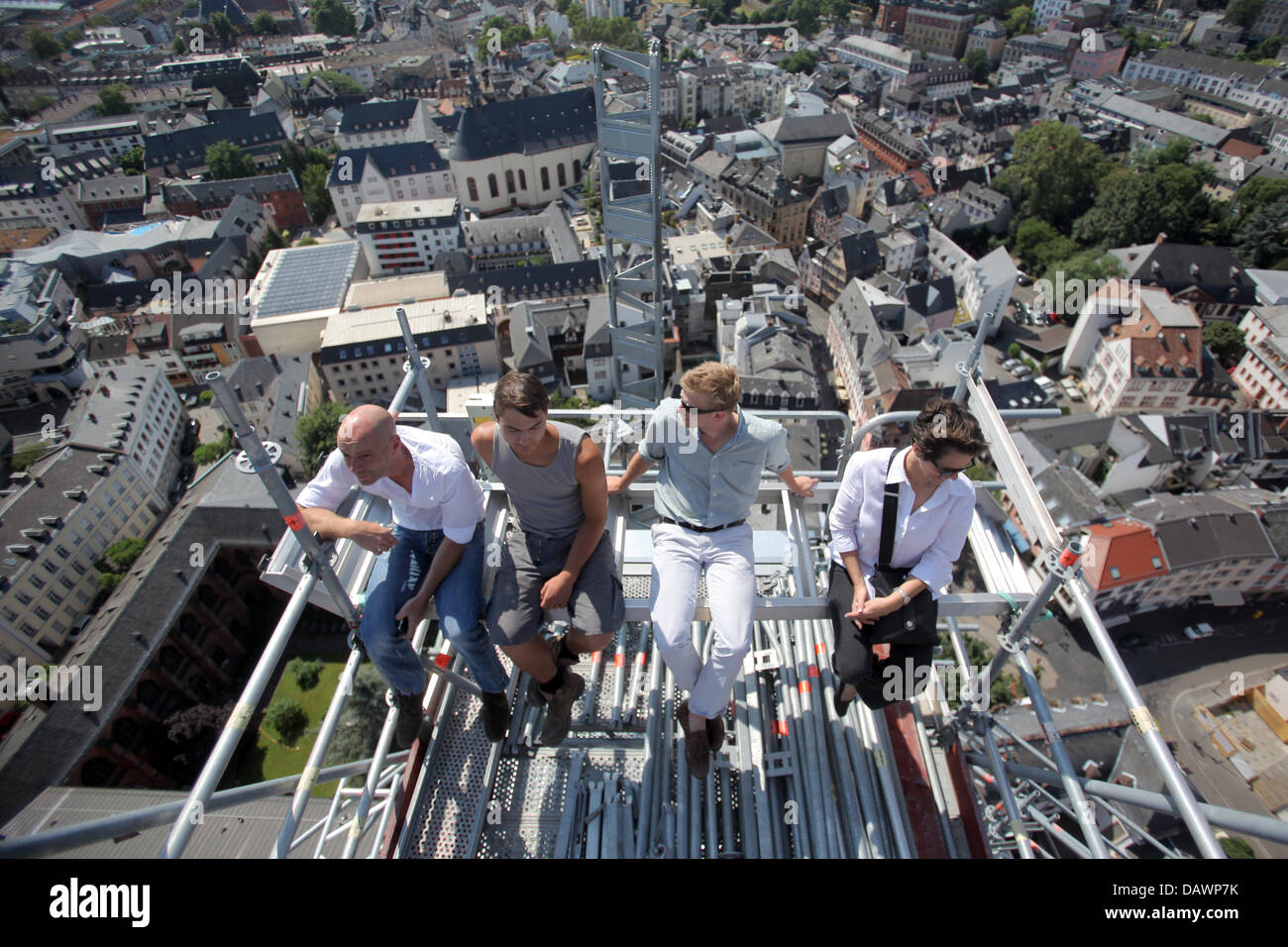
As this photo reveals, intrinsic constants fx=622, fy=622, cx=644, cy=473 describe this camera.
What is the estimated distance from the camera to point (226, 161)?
4691cm

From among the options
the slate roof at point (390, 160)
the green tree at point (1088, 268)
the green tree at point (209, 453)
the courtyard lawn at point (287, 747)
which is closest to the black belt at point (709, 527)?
the courtyard lawn at point (287, 747)

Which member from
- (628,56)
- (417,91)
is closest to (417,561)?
(628,56)

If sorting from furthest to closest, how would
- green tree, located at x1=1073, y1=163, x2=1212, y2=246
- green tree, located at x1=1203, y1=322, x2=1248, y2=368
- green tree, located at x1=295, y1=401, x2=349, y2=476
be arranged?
green tree, located at x1=1073, y1=163, x2=1212, y2=246 → green tree, located at x1=1203, y1=322, x2=1248, y2=368 → green tree, located at x1=295, y1=401, x2=349, y2=476

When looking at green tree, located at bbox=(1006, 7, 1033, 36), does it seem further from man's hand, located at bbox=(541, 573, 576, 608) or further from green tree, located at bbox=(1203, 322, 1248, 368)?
man's hand, located at bbox=(541, 573, 576, 608)

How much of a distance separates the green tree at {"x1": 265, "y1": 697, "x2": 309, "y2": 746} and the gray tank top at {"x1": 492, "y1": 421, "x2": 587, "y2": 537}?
55.9 ft

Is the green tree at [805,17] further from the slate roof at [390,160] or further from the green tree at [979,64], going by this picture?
the slate roof at [390,160]

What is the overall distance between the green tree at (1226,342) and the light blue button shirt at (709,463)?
39274 millimetres

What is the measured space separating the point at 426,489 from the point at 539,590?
43.8 inches

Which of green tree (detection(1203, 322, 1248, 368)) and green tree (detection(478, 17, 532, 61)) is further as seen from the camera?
green tree (detection(478, 17, 532, 61))

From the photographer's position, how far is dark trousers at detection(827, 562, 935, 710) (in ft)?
15.1

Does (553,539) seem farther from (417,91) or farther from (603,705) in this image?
(417,91)

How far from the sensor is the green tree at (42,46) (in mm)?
66213

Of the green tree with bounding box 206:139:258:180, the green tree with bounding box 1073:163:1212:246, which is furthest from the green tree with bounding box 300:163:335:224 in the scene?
the green tree with bounding box 1073:163:1212:246

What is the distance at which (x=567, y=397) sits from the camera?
30.5 m
